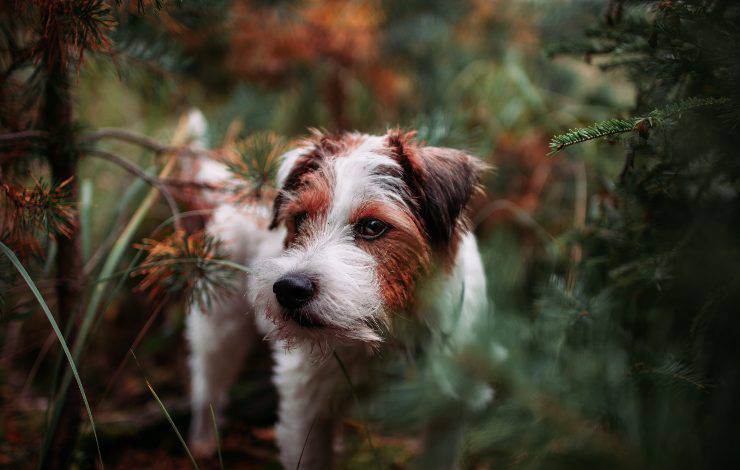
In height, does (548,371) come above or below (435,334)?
above

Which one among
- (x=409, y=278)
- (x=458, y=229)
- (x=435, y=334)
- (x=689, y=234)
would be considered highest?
(x=689, y=234)

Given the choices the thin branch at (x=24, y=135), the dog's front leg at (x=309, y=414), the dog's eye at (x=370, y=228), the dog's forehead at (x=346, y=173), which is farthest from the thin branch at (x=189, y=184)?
the dog's front leg at (x=309, y=414)

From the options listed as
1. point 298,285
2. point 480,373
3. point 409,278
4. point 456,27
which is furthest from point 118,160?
point 456,27

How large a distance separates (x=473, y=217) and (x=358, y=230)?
5.91 feet

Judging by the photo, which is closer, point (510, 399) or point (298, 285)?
point (510, 399)

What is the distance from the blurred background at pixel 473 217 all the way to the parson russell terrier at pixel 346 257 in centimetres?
19

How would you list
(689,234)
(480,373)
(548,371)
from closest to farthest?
(480,373) < (548,371) < (689,234)

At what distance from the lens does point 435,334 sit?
1979mm

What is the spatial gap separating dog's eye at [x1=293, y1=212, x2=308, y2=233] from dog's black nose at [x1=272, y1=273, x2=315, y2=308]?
1.30ft

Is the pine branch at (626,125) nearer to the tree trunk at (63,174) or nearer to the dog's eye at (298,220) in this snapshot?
the dog's eye at (298,220)

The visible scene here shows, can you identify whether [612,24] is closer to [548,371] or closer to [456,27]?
[548,371]

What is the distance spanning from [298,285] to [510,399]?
798mm

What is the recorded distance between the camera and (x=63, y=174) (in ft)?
6.16

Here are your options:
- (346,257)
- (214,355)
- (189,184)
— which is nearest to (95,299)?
(189,184)
